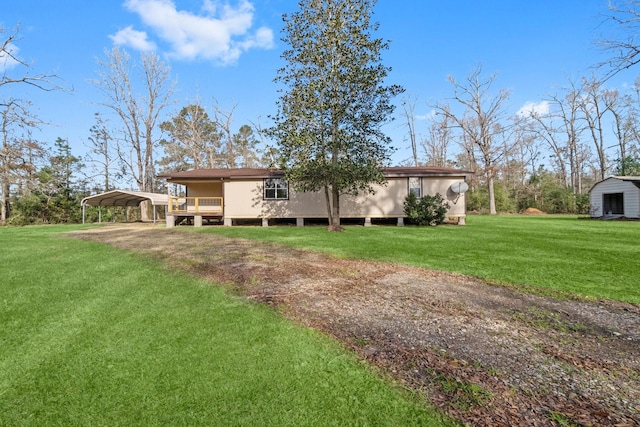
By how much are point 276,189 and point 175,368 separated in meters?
13.5

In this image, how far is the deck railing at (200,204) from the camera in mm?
16062

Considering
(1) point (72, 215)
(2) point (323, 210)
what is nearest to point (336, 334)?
(2) point (323, 210)

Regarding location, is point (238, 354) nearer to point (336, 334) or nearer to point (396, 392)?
point (336, 334)

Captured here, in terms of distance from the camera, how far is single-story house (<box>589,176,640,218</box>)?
16.0m

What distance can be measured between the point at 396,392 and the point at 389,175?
1362 cm

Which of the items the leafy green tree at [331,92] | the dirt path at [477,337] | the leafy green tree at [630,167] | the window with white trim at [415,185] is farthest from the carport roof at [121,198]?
the leafy green tree at [630,167]

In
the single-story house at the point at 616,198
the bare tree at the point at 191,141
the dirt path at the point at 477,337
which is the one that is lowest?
the dirt path at the point at 477,337

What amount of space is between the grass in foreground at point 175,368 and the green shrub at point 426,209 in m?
11.2

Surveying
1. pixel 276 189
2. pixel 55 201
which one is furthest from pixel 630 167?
pixel 55 201

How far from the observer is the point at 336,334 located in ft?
9.92

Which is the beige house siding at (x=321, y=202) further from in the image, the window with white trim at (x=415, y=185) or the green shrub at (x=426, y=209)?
the green shrub at (x=426, y=209)

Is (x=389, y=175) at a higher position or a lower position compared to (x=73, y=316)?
higher

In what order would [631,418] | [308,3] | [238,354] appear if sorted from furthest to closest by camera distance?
[308,3]
[238,354]
[631,418]

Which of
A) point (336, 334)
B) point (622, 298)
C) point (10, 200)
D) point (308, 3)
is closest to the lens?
point (336, 334)
